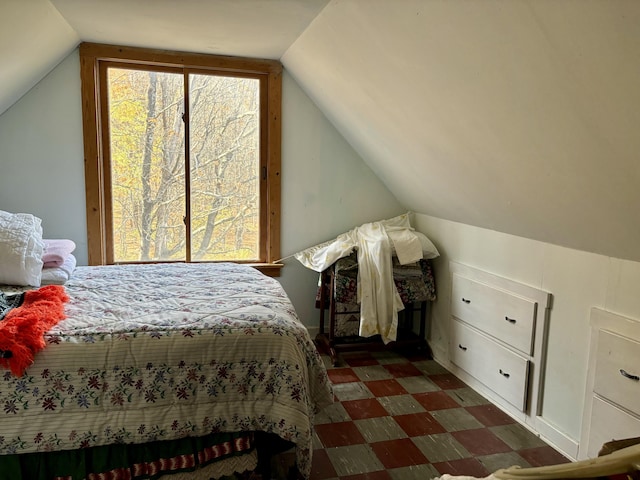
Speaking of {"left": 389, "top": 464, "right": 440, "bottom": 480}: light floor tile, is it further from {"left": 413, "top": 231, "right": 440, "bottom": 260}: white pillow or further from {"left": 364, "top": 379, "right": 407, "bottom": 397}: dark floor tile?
{"left": 413, "top": 231, "right": 440, "bottom": 260}: white pillow

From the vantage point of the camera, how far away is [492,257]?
2.76 m

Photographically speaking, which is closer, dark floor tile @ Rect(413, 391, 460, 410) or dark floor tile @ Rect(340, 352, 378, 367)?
dark floor tile @ Rect(413, 391, 460, 410)

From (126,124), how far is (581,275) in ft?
9.88

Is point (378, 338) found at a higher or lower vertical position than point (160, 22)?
lower

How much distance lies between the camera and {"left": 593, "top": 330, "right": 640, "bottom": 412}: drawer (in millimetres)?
1837

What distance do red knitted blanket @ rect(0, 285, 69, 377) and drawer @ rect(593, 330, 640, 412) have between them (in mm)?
2210

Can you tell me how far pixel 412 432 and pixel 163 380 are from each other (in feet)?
4.42

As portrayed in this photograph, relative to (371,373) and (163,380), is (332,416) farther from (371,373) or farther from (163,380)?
(163,380)

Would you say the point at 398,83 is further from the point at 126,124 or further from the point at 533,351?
the point at 126,124

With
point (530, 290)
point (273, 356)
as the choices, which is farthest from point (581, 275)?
point (273, 356)

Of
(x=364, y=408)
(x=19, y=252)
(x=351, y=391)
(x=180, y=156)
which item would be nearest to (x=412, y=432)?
(x=364, y=408)

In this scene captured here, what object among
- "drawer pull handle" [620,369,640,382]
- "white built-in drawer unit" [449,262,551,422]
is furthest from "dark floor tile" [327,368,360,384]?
"drawer pull handle" [620,369,640,382]

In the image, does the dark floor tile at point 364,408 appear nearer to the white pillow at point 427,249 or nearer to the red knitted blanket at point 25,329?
the white pillow at point 427,249

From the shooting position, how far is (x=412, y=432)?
94.2 inches
